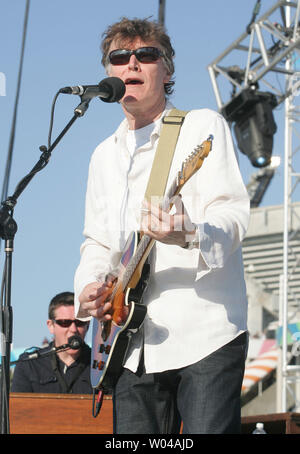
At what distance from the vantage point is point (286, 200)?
11820 mm

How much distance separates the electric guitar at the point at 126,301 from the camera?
291 centimetres

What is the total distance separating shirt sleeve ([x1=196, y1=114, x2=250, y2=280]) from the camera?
2.71 meters

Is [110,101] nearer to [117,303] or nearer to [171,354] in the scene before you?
[117,303]

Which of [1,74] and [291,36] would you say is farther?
[291,36]

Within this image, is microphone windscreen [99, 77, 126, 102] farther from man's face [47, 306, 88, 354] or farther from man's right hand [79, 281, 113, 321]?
man's face [47, 306, 88, 354]

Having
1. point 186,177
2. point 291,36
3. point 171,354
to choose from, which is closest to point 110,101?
point 186,177

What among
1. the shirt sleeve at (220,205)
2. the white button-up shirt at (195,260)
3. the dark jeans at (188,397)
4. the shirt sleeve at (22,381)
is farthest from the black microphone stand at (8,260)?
the shirt sleeve at (22,381)

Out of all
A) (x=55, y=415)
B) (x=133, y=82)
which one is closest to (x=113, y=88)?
(x=133, y=82)

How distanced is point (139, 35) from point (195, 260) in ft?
3.75

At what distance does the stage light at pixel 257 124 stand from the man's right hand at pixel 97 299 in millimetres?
7493
